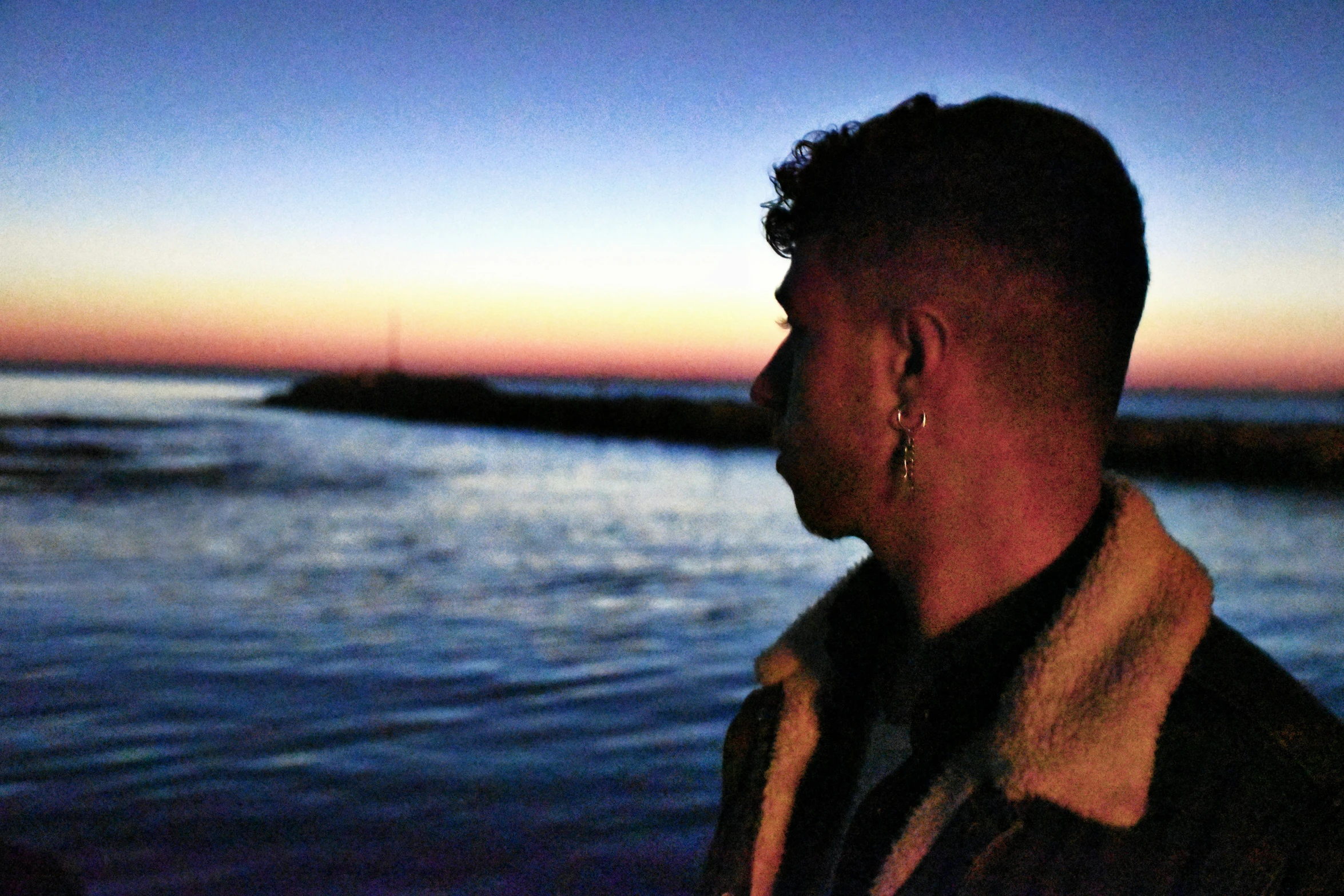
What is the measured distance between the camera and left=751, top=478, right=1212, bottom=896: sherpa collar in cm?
117

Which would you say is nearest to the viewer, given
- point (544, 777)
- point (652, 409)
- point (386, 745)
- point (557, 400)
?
point (544, 777)

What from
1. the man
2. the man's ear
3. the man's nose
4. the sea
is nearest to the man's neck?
the man

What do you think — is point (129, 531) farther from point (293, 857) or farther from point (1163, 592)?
point (1163, 592)

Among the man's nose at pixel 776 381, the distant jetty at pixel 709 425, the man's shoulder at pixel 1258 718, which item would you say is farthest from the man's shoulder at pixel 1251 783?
the distant jetty at pixel 709 425

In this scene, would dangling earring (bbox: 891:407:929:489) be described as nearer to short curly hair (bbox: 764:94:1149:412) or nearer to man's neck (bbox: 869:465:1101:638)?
man's neck (bbox: 869:465:1101:638)

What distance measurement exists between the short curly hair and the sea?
3578 millimetres

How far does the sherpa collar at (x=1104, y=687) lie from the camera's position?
3.82ft

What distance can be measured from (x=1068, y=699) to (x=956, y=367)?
502 mm

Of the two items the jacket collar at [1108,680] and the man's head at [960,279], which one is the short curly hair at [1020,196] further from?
the jacket collar at [1108,680]

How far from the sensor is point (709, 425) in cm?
3891

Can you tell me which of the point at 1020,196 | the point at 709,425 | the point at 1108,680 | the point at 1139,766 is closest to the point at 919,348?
the point at 1020,196

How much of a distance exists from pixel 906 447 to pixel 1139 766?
563 millimetres

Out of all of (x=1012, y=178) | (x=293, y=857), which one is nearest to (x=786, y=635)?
(x=1012, y=178)

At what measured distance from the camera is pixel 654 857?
4.42 metres
